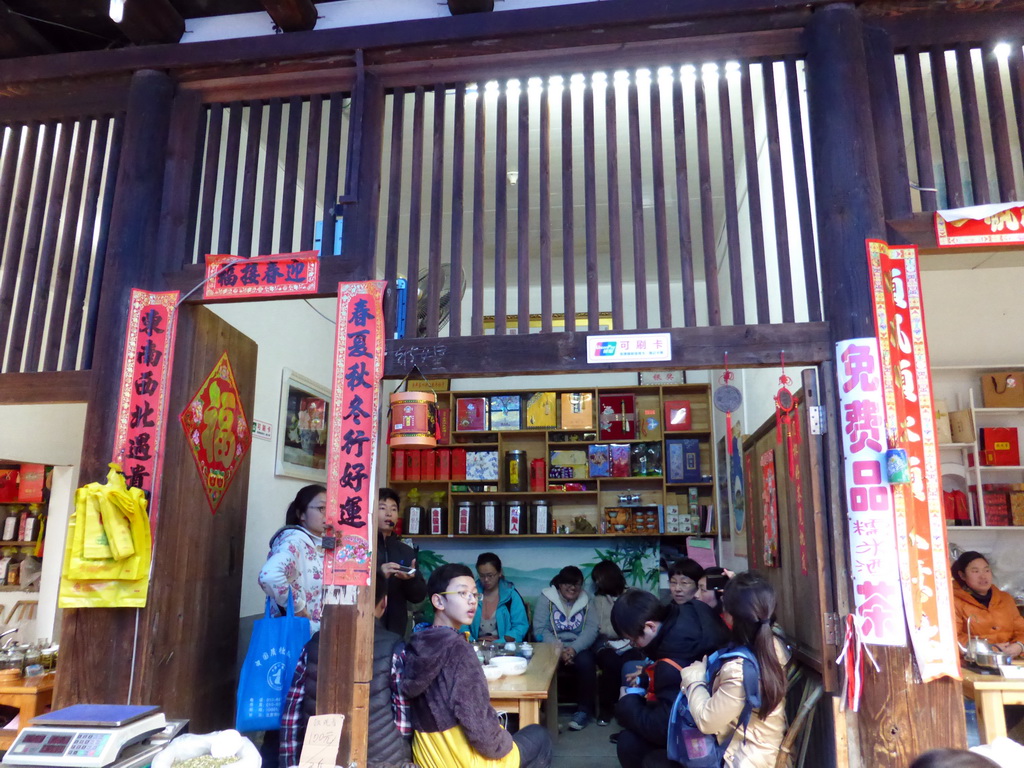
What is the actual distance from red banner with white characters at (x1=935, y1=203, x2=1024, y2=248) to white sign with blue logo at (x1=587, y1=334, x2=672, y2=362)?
112 cm

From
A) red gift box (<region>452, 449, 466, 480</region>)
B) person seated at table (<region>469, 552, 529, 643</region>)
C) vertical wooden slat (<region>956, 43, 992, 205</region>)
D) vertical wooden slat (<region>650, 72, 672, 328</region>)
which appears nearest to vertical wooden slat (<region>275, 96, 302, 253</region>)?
vertical wooden slat (<region>650, 72, 672, 328</region>)

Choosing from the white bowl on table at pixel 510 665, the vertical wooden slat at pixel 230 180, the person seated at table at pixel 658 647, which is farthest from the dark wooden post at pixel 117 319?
the person seated at table at pixel 658 647

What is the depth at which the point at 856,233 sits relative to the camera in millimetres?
2824

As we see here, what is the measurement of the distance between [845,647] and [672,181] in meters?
3.66

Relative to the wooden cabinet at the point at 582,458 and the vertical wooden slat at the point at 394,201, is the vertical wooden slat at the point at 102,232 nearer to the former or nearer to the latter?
the vertical wooden slat at the point at 394,201

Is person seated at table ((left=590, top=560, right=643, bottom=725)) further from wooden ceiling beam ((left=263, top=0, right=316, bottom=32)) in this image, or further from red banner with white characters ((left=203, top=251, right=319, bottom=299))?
wooden ceiling beam ((left=263, top=0, right=316, bottom=32))

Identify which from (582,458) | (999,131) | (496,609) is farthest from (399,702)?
(582,458)

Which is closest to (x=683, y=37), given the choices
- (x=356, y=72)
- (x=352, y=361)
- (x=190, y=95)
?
(x=356, y=72)

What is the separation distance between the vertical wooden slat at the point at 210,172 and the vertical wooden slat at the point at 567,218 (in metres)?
1.61

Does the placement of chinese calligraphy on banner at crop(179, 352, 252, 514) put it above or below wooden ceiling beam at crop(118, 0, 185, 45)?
below

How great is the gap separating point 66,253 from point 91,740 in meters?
2.35

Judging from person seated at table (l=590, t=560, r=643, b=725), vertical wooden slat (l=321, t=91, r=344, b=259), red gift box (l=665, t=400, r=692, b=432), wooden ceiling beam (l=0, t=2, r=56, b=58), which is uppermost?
wooden ceiling beam (l=0, t=2, r=56, b=58)

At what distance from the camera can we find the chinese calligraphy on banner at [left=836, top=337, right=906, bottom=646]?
2.55 meters

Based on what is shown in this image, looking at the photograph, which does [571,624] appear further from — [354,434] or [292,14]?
[292,14]
